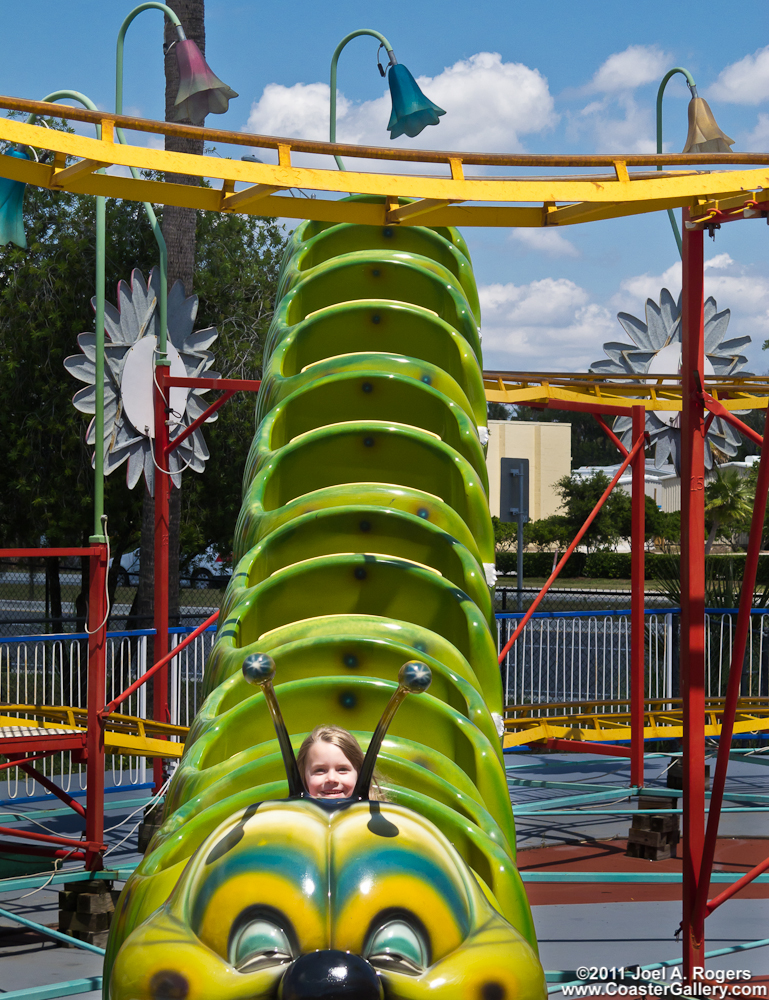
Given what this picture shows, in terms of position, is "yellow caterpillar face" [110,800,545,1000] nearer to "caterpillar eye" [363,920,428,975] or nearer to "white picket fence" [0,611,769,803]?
"caterpillar eye" [363,920,428,975]

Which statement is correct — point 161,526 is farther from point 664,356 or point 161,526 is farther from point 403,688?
point 403,688

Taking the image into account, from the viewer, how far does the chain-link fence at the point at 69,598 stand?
16.1 metres

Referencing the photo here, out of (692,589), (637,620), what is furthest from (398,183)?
(637,620)

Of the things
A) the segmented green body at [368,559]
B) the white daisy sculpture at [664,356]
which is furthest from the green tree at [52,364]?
the segmented green body at [368,559]

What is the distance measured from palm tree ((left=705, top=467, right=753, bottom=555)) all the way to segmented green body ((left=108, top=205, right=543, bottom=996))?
74.6 feet

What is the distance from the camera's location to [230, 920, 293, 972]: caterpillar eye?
87.6 inches

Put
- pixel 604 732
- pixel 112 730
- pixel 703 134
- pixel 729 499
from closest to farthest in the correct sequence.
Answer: pixel 703 134 < pixel 112 730 < pixel 604 732 < pixel 729 499

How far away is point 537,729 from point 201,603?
18852mm

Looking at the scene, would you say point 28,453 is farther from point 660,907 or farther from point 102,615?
point 660,907

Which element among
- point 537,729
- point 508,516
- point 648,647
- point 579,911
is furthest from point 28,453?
point 579,911

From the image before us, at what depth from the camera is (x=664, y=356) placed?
34.5ft

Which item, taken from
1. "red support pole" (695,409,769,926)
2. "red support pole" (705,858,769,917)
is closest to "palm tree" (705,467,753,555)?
"red support pole" (705,858,769,917)

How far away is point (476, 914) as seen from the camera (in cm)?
244

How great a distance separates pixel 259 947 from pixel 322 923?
0.45ft
